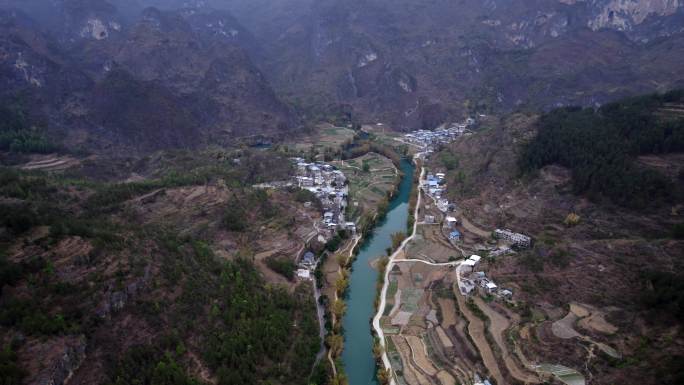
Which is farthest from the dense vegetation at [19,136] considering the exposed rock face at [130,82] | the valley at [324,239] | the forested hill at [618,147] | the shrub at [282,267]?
the forested hill at [618,147]

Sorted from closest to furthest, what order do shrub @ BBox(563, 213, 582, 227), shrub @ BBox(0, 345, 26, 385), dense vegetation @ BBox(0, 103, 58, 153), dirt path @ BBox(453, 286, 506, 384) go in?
shrub @ BBox(0, 345, 26, 385) < dirt path @ BBox(453, 286, 506, 384) < shrub @ BBox(563, 213, 582, 227) < dense vegetation @ BBox(0, 103, 58, 153)

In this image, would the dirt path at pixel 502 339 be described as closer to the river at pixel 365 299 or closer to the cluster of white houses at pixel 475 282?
the cluster of white houses at pixel 475 282

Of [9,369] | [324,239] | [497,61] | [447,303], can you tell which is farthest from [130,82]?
[497,61]

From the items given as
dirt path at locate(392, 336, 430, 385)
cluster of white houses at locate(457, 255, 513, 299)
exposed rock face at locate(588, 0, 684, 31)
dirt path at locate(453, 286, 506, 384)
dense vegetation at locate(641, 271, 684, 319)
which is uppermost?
exposed rock face at locate(588, 0, 684, 31)

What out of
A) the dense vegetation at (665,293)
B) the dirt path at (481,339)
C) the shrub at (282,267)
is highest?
the dense vegetation at (665,293)

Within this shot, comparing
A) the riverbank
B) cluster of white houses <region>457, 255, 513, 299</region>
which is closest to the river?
the riverbank

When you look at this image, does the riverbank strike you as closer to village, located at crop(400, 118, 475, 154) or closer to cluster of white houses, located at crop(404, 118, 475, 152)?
village, located at crop(400, 118, 475, 154)

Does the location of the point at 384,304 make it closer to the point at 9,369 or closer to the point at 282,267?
the point at 282,267
